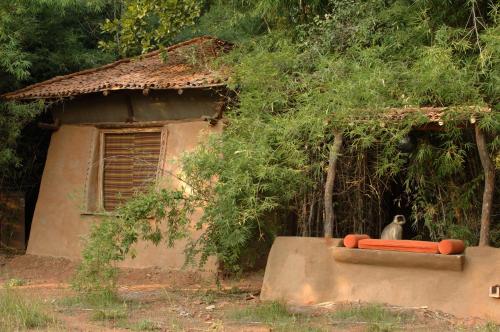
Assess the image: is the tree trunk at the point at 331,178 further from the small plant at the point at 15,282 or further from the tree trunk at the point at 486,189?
the small plant at the point at 15,282

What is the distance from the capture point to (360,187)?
10.1 metres

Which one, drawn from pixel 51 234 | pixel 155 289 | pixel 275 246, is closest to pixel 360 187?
pixel 275 246

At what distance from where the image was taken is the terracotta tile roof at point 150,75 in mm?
11047

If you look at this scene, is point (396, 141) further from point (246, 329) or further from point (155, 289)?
point (155, 289)

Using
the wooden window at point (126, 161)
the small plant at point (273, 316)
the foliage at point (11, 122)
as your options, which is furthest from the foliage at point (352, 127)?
the foliage at point (11, 122)

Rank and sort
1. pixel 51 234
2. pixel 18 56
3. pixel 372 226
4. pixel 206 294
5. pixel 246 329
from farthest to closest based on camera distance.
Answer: pixel 51 234
pixel 18 56
pixel 372 226
pixel 206 294
pixel 246 329

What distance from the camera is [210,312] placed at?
28.0ft

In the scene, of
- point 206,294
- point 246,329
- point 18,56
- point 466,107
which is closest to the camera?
point 246,329

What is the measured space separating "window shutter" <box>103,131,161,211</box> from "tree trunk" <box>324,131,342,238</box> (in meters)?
3.67

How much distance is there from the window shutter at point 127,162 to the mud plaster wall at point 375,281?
341 cm

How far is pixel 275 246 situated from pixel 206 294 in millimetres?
1166

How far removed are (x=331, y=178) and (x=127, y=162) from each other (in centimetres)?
451

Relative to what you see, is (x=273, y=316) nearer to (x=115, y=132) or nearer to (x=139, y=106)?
(x=139, y=106)

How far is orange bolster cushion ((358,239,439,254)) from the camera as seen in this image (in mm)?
8156
